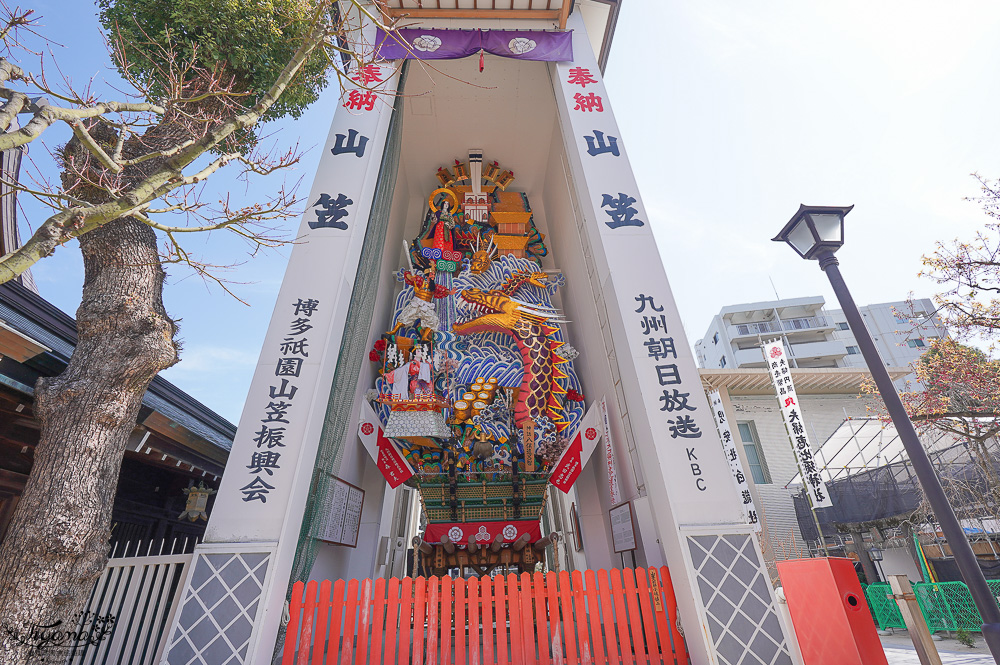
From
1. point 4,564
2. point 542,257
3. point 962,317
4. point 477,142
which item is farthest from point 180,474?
point 962,317

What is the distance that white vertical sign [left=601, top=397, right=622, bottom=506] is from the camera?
6608 mm

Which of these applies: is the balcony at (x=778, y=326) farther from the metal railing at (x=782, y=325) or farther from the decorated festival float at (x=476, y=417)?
the decorated festival float at (x=476, y=417)

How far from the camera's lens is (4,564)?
304 centimetres

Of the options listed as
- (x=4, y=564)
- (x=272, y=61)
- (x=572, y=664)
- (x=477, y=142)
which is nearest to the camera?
(x=4, y=564)

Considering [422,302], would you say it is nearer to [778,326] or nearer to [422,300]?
[422,300]

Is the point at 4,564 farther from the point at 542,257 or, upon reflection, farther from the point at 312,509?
the point at 542,257

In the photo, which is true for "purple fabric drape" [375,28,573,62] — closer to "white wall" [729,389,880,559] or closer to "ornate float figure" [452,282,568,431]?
"ornate float figure" [452,282,568,431]

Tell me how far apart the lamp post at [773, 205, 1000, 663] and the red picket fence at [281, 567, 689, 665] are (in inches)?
80.2

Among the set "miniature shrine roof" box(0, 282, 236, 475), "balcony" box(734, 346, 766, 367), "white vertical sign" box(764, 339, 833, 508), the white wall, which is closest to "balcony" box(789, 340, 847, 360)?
"balcony" box(734, 346, 766, 367)

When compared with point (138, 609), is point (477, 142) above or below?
above

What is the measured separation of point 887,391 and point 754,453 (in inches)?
468

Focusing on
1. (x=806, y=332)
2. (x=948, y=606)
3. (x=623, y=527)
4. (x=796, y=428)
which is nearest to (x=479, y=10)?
(x=623, y=527)

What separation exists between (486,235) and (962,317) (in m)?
7.45

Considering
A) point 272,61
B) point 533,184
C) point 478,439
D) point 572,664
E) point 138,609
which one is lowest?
point 572,664
